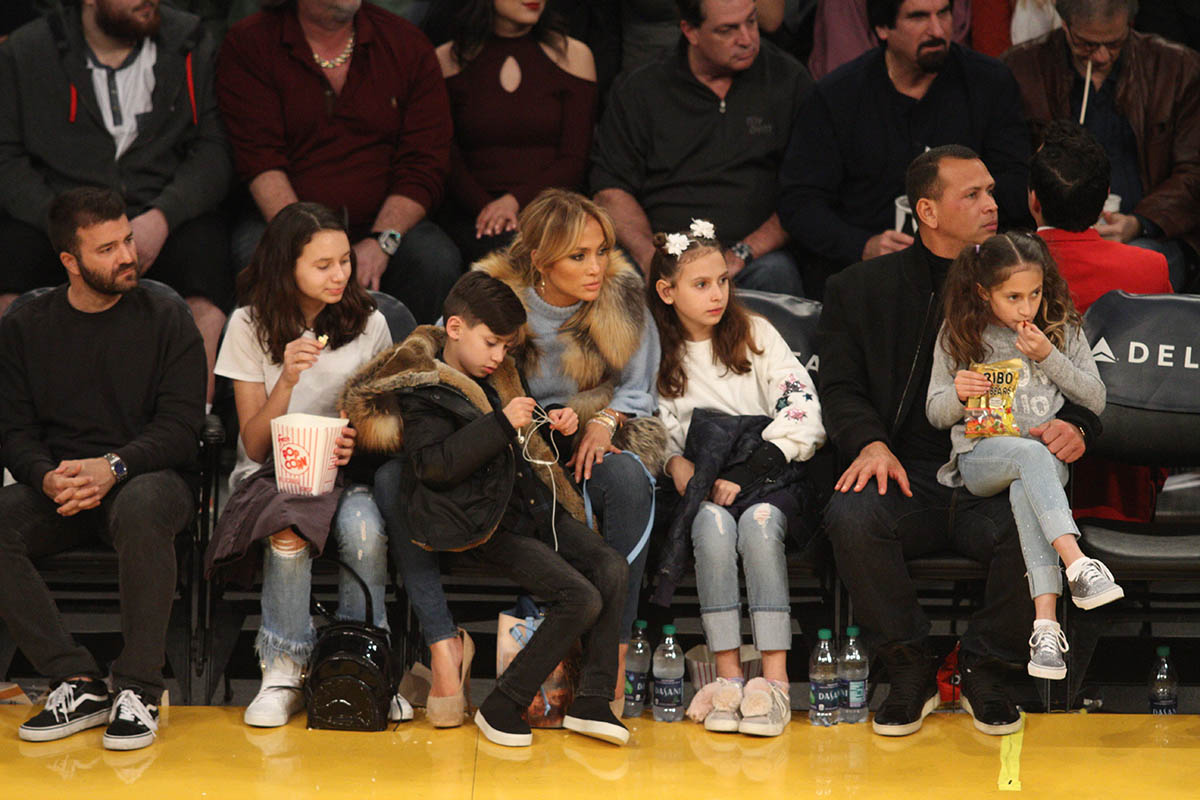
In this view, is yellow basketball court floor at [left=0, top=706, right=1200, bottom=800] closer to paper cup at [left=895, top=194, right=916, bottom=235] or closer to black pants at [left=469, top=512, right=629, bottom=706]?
black pants at [left=469, top=512, right=629, bottom=706]

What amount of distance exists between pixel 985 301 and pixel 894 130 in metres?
1.45

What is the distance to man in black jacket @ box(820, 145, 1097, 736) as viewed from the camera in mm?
4094

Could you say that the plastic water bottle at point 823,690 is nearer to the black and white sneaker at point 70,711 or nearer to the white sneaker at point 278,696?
the white sneaker at point 278,696

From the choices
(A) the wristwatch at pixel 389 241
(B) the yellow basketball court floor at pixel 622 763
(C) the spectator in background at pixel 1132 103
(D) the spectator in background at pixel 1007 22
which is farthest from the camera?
(D) the spectator in background at pixel 1007 22

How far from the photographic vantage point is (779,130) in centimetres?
566

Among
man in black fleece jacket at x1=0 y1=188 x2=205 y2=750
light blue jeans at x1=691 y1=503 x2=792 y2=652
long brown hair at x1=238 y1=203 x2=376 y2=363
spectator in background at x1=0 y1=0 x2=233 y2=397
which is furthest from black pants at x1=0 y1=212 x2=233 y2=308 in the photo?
light blue jeans at x1=691 y1=503 x2=792 y2=652

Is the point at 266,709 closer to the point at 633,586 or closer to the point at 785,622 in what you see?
the point at 633,586

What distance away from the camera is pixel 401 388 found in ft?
13.6

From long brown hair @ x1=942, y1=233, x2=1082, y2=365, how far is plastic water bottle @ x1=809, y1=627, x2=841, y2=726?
89cm

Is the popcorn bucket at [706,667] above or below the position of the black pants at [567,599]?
below

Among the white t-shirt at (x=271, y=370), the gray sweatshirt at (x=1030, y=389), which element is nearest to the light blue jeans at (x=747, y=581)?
the gray sweatshirt at (x=1030, y=389)

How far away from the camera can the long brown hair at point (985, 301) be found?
420cm

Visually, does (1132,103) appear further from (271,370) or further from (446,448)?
(271,370)

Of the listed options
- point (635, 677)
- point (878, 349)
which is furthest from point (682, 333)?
point (635, 677)
